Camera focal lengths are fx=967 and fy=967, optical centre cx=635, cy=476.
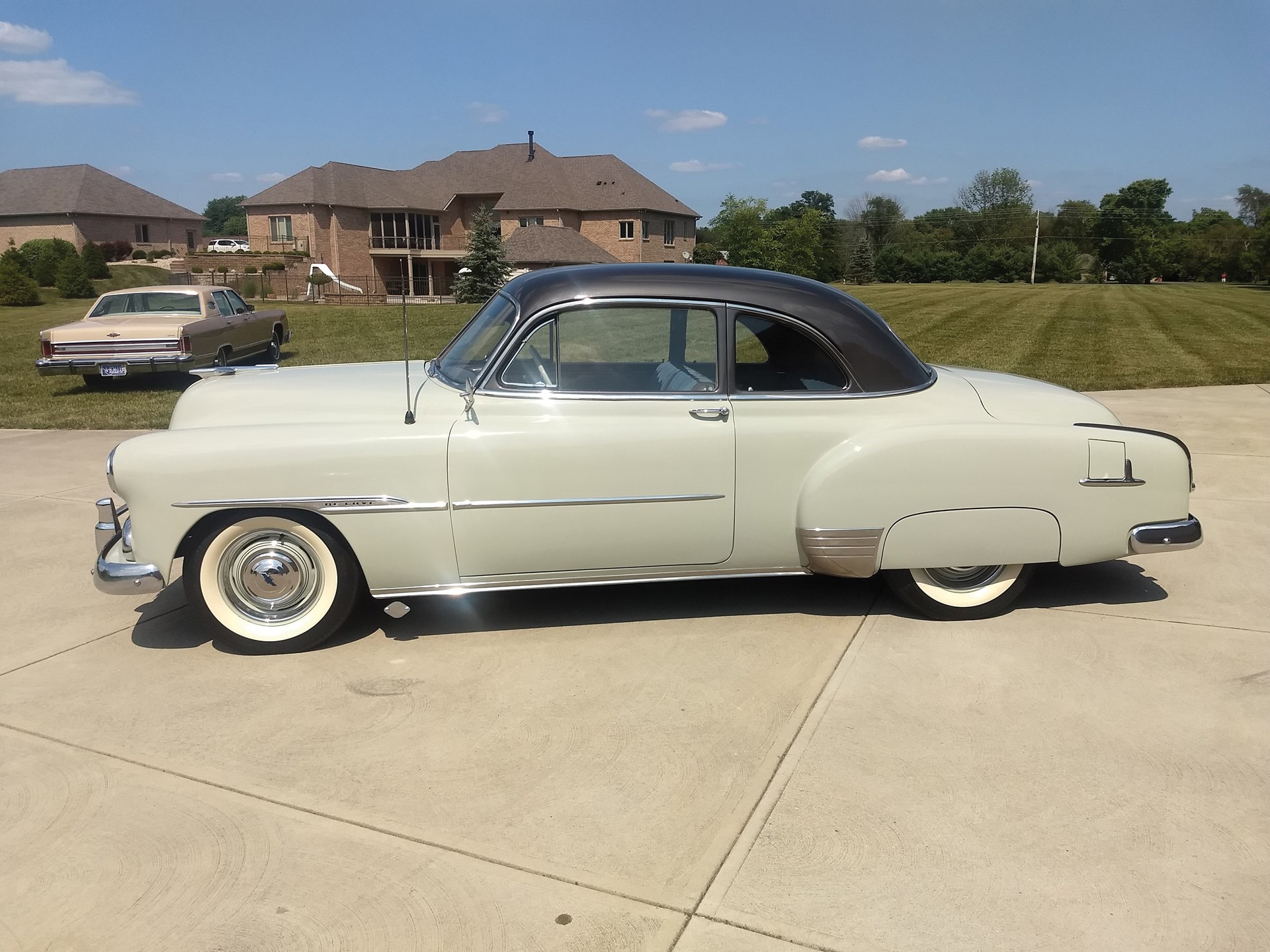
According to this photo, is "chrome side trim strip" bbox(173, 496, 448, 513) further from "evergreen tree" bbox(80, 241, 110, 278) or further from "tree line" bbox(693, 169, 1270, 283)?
"tree line" bbox(693, 169, 1270, 283)

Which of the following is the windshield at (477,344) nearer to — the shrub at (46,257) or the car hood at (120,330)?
the car hood at (120,330)

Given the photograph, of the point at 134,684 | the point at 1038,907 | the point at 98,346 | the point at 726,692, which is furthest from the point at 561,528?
the point at 98,346

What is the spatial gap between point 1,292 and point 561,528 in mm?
38066

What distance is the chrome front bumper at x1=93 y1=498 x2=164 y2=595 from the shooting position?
13.4ft

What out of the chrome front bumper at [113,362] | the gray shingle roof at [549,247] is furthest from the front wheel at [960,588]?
the gray shingle roof at [549,247]

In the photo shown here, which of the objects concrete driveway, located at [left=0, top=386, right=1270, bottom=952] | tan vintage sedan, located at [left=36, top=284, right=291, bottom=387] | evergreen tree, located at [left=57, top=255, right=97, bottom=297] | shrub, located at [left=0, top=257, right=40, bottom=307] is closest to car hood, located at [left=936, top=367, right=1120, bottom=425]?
concrete driveway, located at [left=0, top=386, right=1270, bottom=952]

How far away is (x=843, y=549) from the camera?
14.3 feet

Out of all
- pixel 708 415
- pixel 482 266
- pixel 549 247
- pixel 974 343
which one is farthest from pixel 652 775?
pixel 549 247

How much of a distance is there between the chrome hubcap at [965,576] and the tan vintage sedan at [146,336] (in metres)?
10.8

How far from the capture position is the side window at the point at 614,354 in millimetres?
4305

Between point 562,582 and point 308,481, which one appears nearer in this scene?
point 308,481

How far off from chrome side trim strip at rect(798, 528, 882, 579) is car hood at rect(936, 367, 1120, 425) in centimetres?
85

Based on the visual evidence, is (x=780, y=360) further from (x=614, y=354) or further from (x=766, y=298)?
(x=614, y=354)

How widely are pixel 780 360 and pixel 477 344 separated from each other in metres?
1.43
